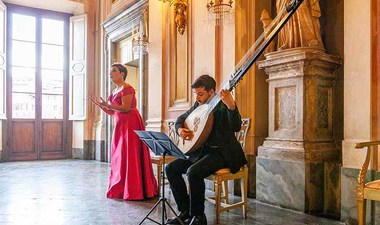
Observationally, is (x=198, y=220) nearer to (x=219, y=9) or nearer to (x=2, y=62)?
(x=219, y=9)

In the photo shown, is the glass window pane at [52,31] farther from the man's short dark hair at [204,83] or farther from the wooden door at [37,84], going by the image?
the man's short dark hair at [204,83]

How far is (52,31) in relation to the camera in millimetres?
8641

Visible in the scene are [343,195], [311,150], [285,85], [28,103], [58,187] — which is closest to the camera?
[343,195]

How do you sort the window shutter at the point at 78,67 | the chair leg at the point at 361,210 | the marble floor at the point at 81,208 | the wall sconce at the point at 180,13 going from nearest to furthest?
the chair leg at the point at 361,210, the marble floor at the point at 81,208, the wall sconce at the point at 180,13, the window shutter at the point at 78,67

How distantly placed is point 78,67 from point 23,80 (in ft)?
4.24

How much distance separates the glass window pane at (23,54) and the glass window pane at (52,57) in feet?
0.74

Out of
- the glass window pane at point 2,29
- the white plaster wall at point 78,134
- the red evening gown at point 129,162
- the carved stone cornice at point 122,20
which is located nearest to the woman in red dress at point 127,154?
the red evening gown at point 129,162

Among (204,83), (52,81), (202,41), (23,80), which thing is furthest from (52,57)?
(204,83)

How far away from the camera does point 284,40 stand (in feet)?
12.0

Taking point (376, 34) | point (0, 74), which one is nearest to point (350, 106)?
point (376, 34)

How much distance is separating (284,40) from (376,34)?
99 cm

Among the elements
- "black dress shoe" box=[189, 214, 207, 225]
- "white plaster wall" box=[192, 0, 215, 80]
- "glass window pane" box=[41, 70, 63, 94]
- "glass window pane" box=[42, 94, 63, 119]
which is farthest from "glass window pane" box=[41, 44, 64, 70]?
"black dress shoe" box=[189, 214, 207, 225]

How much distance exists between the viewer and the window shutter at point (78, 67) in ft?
27.5

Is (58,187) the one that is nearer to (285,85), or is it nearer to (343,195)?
(285,85)
